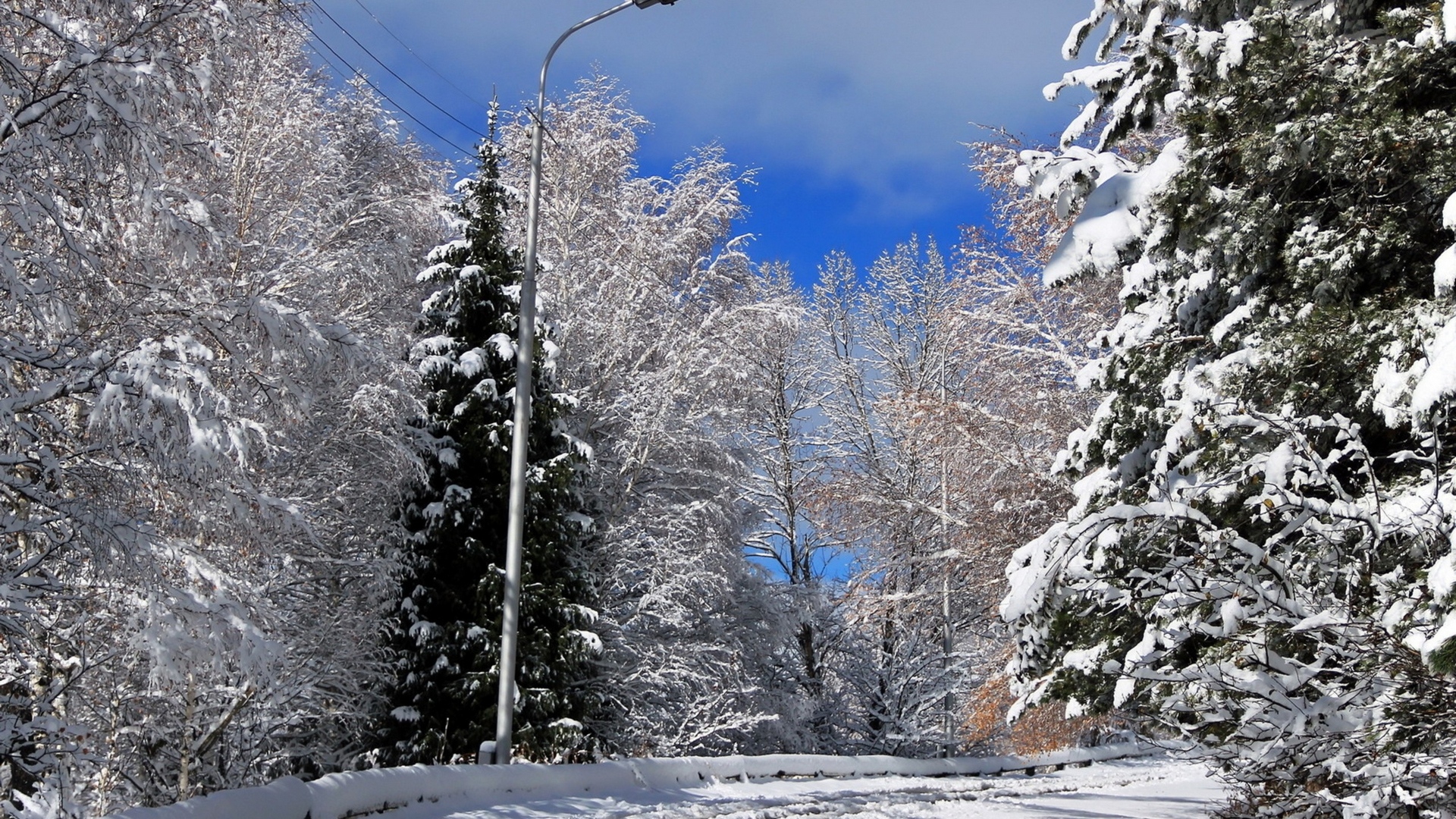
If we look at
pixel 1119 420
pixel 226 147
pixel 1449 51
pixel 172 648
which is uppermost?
pixel 226 147

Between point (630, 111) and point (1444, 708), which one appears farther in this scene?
point (630, 111)

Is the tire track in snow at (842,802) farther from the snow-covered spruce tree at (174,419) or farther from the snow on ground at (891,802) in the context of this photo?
the snow-covered spruce tree at (174,419)

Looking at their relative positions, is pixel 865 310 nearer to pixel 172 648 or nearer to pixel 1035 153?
pixel 1035 153

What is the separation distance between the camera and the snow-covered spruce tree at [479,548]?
51.0ft

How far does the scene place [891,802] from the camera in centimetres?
1127

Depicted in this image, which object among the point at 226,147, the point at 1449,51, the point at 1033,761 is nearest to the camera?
the point at 1449,51

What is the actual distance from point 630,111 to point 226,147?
8767mm

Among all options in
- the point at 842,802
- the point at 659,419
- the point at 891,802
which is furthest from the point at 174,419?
the point at 659,419

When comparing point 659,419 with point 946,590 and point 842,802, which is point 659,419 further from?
point 842,802

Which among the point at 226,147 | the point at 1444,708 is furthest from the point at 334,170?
the point at 1444,708

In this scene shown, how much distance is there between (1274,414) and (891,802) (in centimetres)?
654

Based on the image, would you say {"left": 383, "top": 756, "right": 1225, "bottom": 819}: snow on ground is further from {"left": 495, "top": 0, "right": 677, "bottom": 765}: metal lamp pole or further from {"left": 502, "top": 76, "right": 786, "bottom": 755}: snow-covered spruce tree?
{"left": 502, "top": 76, "right": 786, "bottom": 755}: snow-covered spruce tree

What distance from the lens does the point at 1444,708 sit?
4.66m

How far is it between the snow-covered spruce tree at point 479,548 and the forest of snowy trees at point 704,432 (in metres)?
0.08
